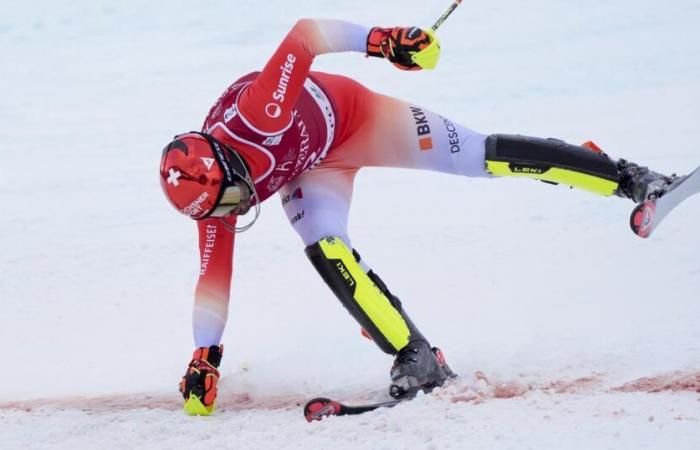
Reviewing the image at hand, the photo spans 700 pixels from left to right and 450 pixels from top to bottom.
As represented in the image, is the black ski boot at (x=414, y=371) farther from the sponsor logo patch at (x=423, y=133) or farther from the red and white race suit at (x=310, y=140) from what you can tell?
the sponsor logo patch at (x=423, y=133)

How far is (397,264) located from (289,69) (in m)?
2.16

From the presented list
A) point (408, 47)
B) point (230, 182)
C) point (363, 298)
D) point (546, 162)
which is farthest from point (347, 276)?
point (546, 162)

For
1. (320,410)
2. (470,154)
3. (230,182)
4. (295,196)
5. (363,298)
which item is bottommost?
(320,410)

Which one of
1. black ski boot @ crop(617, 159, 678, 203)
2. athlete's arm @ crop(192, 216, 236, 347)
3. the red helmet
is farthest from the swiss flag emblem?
black ski boot @ crop(617, 159, 678, 203)

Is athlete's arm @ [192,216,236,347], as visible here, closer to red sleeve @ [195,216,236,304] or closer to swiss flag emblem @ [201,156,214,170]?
red sleeve @ [195,216,236,304]

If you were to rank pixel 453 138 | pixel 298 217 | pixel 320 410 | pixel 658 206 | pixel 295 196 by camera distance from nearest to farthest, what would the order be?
pixel 320 410, pixel 658 206, pixel 298 217, pixel 295 196, pixel 453 138

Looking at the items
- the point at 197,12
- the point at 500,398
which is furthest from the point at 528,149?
the point at 197,12

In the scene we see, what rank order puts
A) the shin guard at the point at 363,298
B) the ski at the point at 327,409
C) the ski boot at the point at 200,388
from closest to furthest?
1. the ski at the point at 327,409
2. the shin guard at the point at 363,298
3. the ski boot at the point at 200,388

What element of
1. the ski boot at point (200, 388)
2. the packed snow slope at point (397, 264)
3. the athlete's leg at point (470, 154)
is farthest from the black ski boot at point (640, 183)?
the ski boot at point (200, 388)

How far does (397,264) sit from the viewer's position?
5723 mm

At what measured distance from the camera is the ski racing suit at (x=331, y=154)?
3811mm

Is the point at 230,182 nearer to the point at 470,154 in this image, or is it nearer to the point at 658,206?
the point at 470,154

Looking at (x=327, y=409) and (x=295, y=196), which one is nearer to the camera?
(x=327, y=409)

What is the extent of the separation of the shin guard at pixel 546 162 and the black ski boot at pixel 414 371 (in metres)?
0.93
